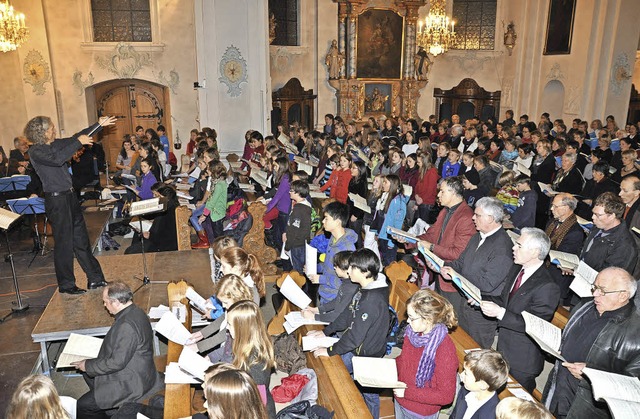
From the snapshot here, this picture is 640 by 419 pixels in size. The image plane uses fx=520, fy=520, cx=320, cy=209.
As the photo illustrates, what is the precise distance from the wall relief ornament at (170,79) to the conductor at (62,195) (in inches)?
419

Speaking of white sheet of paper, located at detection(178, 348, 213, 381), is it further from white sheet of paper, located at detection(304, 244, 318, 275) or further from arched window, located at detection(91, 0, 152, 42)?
arched window, located at detection(91, 0, 152, 42)

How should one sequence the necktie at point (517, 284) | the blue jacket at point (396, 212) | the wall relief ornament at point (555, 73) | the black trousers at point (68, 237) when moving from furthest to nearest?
1. the wall relief ornament at point (555, 73)
2. the blue jacket at point (396, 212)
3. the black trousers at point (68, 237)
4. the necktie at point (517, 284)

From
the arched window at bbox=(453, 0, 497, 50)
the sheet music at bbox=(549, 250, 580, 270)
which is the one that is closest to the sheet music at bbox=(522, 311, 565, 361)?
the sheet music at bbox=(549, 250, 580, 270)

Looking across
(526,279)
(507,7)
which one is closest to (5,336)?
(526,279)

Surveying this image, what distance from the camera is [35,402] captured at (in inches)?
112

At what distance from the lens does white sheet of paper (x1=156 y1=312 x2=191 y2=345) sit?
4.27 meters

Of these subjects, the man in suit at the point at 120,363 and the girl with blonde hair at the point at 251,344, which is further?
the man in suit at the point at 120,363

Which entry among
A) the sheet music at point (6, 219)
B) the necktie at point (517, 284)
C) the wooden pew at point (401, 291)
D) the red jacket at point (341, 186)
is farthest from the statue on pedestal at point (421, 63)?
the sheet music at point (6, 219)

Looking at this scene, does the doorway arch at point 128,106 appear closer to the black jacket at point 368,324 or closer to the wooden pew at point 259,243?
the wooden pew at point 259,243

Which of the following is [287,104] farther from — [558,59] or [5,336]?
[5,336]

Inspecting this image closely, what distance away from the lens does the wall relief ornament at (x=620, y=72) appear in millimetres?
15273

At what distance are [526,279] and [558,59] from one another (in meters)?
15.2

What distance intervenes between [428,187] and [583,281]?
4.39 m

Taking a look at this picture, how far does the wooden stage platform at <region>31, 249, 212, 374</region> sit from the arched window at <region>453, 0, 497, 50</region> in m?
16.1
